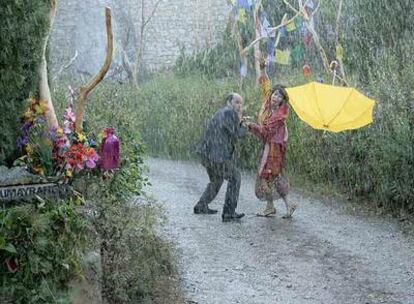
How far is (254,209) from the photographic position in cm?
1056

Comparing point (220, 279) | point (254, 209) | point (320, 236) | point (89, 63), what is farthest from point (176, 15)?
point (220, 279)

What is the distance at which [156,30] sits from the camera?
2584 cm

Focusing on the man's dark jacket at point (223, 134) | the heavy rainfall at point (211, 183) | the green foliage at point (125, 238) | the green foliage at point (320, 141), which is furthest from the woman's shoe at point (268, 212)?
the green foliage at point (125, 238)

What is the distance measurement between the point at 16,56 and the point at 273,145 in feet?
15.5

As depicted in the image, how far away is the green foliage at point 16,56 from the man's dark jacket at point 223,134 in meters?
3.51

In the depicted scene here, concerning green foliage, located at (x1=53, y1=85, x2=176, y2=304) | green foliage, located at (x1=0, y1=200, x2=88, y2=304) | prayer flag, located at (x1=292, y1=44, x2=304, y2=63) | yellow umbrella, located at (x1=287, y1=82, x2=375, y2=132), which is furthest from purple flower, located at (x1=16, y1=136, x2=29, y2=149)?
prayer flag, located at (x1=292, y1=44, x2=304, y2=63)

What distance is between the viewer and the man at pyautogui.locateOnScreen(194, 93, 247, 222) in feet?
30.1

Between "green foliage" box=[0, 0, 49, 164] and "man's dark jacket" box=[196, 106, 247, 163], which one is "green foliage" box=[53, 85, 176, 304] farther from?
"man's dark jacket" box=[196, 106, 247, 163]

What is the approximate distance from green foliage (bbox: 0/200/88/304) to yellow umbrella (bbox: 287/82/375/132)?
17.7 ft

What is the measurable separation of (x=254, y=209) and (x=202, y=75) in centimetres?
1260

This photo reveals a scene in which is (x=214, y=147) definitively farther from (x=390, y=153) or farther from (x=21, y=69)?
(x=21, y=69)

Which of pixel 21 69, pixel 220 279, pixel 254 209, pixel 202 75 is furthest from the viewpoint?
pixel 202 75

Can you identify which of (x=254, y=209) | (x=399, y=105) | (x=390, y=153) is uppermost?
(x=399, y=105)

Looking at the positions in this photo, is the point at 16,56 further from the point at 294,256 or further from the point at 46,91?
the point at 294,256
